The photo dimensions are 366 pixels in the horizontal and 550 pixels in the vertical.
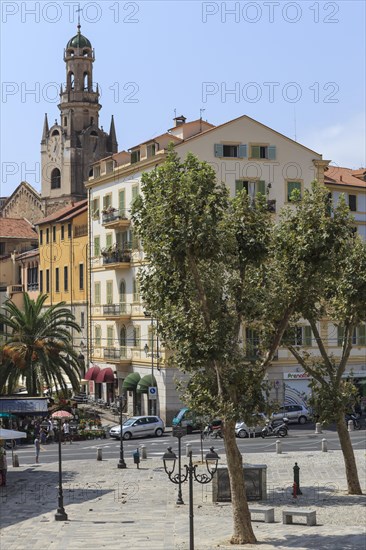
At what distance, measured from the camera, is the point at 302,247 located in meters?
29.0

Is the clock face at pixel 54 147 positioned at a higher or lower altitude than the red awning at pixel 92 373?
higher

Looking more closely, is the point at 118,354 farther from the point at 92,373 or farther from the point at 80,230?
the point at 80,230

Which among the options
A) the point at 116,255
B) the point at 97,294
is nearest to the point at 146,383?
the point at 116,255

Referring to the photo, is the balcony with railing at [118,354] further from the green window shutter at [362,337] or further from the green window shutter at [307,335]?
the green window shutter at [362,337]

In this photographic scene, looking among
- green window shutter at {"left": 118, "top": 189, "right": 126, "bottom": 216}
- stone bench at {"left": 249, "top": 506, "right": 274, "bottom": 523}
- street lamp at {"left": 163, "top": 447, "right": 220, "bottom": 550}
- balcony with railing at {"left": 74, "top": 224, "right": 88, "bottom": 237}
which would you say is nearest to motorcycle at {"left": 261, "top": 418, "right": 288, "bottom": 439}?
street lamp at {"left": 163, "top": 447, "right": 220, "bottom": 550}

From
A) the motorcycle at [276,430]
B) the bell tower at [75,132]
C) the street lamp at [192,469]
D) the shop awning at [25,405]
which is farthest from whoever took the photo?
the bell tower at [75,132]

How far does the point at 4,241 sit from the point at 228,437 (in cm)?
8231

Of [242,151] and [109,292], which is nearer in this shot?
[242,151]

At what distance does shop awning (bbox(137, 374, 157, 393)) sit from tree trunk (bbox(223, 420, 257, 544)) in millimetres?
35065

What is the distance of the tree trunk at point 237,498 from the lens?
2755 cm

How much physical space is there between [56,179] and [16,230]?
13291 mm

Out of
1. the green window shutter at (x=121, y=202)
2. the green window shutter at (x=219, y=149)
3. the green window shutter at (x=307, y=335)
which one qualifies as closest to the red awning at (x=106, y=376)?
the green window shutter at (x=121, y=202)

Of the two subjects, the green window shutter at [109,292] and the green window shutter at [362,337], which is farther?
the green window shutter at [109,292]

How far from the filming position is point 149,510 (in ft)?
109
